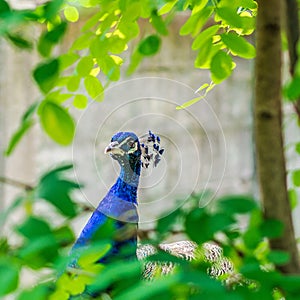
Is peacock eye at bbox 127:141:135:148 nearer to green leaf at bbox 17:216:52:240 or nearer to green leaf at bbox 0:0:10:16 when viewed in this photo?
green leaf at bbox 0:0:10:16

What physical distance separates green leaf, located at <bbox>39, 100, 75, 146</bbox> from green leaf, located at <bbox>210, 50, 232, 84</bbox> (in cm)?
27

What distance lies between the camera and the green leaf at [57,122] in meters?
0.54

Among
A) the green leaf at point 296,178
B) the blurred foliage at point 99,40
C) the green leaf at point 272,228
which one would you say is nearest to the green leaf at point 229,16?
the blurred foliage at point 99,40

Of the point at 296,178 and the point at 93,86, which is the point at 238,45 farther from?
the point at 296,178

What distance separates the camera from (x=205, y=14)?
889mm

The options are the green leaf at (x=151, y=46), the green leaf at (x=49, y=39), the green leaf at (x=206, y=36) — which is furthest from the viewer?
the green leaf at (x=206, y=36)

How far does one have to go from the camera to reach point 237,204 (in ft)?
1.69

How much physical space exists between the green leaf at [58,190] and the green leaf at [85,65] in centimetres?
39

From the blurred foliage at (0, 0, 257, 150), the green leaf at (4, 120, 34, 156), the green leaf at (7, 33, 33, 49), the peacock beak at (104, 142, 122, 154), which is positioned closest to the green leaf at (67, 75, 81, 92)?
the blurred foliage at (0, 0, 257, 150)

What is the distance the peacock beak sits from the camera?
3.19 feet

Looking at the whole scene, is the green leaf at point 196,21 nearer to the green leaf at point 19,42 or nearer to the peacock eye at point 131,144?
the peacock eye at point 131,144

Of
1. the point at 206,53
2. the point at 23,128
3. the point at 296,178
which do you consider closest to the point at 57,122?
the point at 23,128

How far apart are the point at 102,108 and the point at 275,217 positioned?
62.8 inches

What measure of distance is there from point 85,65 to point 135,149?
0.14m
